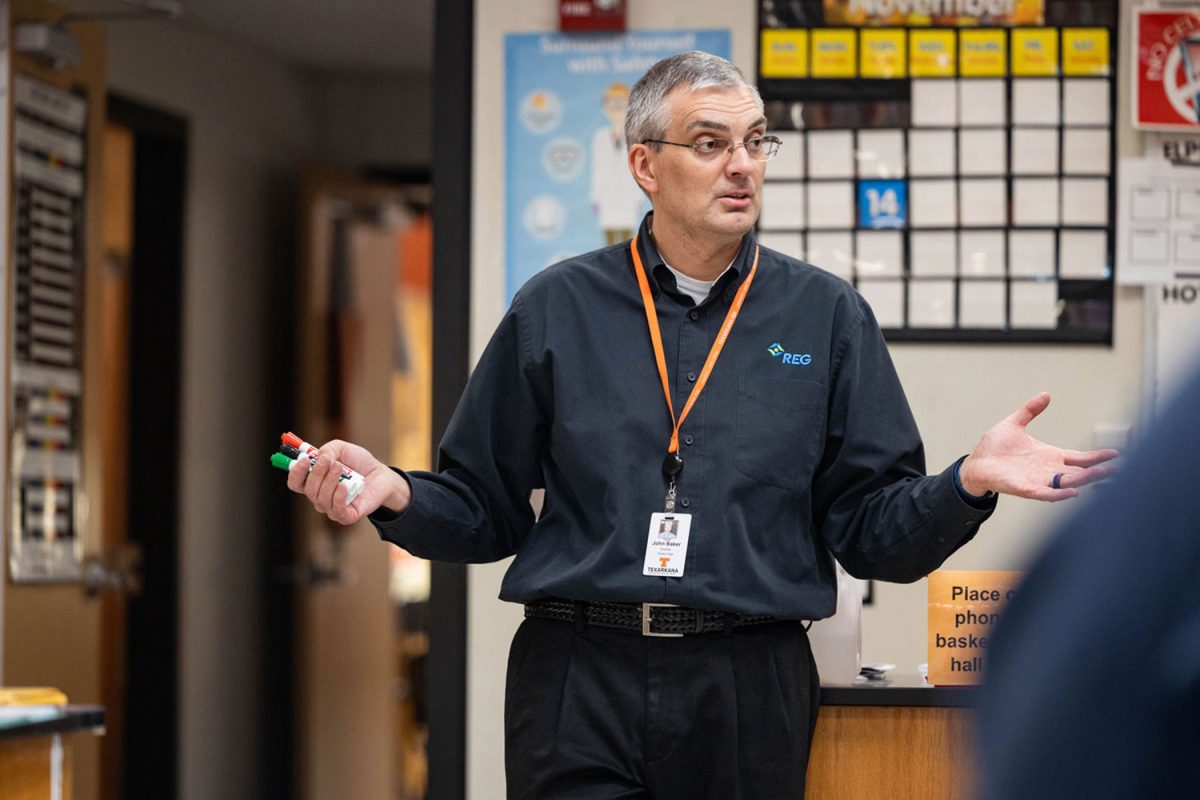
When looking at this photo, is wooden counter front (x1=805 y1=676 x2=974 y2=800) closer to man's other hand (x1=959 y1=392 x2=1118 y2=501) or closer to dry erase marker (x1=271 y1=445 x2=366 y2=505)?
man's other hand (x1=959 y1=392 x2=1118 y2=501)

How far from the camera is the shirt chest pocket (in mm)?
2262

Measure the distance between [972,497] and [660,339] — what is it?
512mm

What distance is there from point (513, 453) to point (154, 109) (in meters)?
3.59

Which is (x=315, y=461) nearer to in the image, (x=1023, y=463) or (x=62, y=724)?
(x=62, y=724)

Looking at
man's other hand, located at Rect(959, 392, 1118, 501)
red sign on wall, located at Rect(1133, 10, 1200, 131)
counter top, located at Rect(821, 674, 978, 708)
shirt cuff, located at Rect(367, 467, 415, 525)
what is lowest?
counter top, located at Rect(821, 674, 978, 708)

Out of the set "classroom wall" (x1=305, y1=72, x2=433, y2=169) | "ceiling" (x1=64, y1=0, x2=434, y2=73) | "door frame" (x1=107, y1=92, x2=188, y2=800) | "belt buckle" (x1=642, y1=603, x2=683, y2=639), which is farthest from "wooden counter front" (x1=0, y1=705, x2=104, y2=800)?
"classroom wall" (x1=305, y1=72, x2=433, y2=169)

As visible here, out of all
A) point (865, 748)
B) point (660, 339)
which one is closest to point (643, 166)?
point (660, 339)

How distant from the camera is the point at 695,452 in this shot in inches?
88.9

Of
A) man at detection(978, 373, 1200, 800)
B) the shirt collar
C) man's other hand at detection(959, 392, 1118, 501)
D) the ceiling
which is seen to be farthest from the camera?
the ceiling

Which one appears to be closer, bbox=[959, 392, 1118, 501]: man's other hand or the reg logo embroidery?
bbox=[959, 392, 1118, 501]: man's other hand

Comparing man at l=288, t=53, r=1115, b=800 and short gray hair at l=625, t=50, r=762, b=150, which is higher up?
short gray hair at l=625, t=50, r=762, b=150

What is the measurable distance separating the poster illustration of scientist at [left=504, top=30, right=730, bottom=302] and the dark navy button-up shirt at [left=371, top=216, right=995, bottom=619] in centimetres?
107

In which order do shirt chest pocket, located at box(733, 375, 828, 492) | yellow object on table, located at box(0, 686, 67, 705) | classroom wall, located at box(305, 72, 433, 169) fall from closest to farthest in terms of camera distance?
shirt chest pocket, located at box(733, 375, 828, 492)
yellow object on table, located at box(0, 686, 67, 705)
classroom wall, located at box(305, 72, 433, 169)

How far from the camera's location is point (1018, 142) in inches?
138
